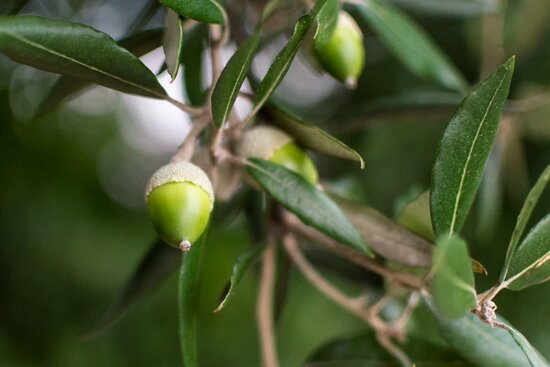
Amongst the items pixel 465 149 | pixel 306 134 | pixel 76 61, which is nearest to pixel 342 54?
pixel 306 134

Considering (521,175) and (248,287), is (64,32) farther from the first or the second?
(248,287)

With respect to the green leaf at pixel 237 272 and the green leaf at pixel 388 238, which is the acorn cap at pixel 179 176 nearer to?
the green leaf at pixel 237 272

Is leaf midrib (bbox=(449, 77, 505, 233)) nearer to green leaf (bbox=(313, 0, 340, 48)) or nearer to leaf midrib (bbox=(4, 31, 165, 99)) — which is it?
green leaf (bbox=(313, 0, 340, 48))

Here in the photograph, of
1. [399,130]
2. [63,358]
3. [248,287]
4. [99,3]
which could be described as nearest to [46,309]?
[63,358]

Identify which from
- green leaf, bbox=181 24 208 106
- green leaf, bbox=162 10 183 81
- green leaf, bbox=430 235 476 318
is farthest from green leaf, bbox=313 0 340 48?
green leaf, bbox=181 24 208 106

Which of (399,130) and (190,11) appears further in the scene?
(399,130)
